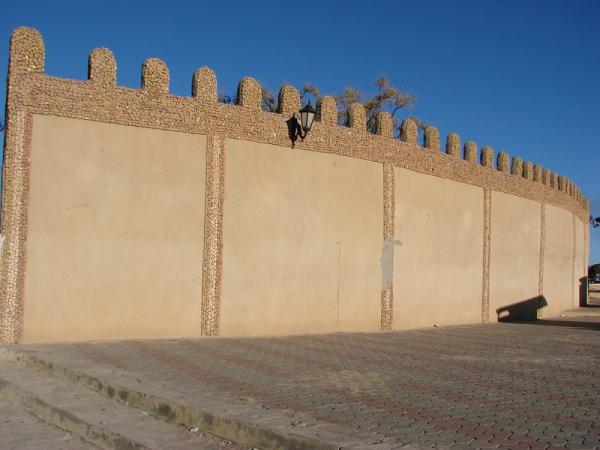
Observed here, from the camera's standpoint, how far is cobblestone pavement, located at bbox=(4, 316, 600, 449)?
5.20m

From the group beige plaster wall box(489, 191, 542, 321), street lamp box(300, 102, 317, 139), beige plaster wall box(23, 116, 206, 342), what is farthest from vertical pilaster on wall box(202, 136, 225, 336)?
beige plaster wall box(489, 191, 542, 321)

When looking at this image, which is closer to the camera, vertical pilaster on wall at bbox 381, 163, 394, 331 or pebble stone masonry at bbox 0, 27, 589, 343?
pebble stone masonry at bbox 0, 27, 589, 343

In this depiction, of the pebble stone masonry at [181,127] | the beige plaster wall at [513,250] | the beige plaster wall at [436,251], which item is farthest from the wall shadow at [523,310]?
the pebble stone masonry at [181,127]

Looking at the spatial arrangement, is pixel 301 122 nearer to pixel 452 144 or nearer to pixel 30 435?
pixel 452 144

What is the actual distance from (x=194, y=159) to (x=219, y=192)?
2.65ft

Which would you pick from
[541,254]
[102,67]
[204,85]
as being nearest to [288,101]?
[204,85]

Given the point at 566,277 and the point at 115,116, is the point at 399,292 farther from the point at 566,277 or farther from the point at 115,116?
the point at 566,277

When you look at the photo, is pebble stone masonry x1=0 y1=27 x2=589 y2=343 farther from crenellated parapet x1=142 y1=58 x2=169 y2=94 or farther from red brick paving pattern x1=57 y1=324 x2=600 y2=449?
red brick paving pattern x1=57 y1=324 x2=600 y2=449

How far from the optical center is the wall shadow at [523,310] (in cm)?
1980

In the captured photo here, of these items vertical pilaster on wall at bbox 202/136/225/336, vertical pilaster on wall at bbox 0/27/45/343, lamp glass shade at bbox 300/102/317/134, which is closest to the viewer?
vertical pilaster on wall at bbox 0/27/45/343

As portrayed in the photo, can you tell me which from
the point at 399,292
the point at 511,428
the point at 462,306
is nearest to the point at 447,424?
the point at 511,428

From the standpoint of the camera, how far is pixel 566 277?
25688mm

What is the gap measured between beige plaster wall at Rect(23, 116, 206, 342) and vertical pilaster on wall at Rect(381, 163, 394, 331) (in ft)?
16.4

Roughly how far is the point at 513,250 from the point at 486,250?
2.15m
